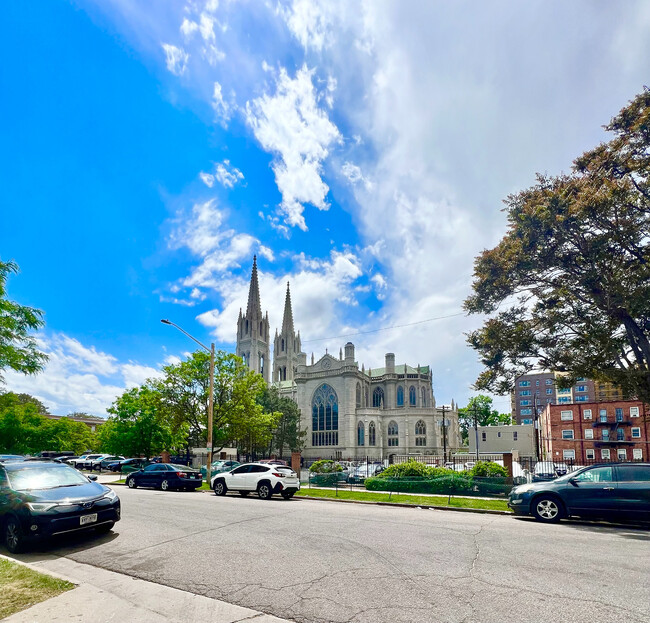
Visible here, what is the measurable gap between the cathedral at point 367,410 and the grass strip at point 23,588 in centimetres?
6477

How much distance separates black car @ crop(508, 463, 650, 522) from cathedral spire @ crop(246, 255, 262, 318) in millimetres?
93068

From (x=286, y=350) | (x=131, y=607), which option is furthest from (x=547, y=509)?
(x=286, y=350)

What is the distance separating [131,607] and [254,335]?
9646 centimetres

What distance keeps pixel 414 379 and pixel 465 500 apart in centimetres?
6729

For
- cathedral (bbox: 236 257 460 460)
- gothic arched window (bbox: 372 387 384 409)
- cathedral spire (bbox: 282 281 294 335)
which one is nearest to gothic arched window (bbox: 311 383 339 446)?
cathedral (bbox: 236 257 460 460)

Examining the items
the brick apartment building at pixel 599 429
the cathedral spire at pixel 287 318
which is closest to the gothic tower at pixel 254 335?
the cathedral spire at pixel 287 318

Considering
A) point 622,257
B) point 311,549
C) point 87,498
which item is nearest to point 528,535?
point 311,549

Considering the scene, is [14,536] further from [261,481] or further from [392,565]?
[261,481]

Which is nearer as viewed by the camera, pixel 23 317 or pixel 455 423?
pixel 23 317

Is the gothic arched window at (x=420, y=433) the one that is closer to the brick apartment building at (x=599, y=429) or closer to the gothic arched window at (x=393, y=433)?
the gothic arched window at (x=393, y=433)

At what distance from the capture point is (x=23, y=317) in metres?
17.3

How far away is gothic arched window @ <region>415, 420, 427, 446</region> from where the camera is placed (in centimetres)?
7194

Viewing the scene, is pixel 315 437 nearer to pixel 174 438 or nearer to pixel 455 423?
pixel 455 423

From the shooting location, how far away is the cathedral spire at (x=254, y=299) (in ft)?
337
